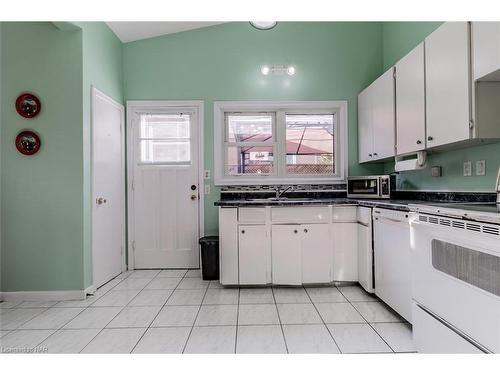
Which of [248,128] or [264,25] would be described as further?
[248,128]

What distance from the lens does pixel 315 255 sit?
2814mm

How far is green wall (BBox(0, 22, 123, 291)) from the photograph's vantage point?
258 cm

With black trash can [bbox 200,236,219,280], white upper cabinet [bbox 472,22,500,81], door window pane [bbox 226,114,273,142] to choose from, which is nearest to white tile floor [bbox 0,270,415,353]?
black trash can [bbox 200,236,219,280]

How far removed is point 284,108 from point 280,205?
56.4 inches

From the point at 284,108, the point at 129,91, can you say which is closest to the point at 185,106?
the point at 129,91

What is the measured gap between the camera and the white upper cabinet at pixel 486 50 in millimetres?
1513

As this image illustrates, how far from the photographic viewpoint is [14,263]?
2586 mm

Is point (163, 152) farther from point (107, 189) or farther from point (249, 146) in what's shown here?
point (249, 146)

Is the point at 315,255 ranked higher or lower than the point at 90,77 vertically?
lower

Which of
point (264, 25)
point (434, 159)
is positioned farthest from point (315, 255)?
point (264, 25)

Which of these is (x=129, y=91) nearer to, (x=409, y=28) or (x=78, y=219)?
(x=78, y=219)

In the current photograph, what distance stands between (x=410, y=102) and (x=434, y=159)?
617 millimetres

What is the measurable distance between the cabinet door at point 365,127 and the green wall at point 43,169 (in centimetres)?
300

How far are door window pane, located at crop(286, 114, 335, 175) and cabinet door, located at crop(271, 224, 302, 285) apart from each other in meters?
1.06
